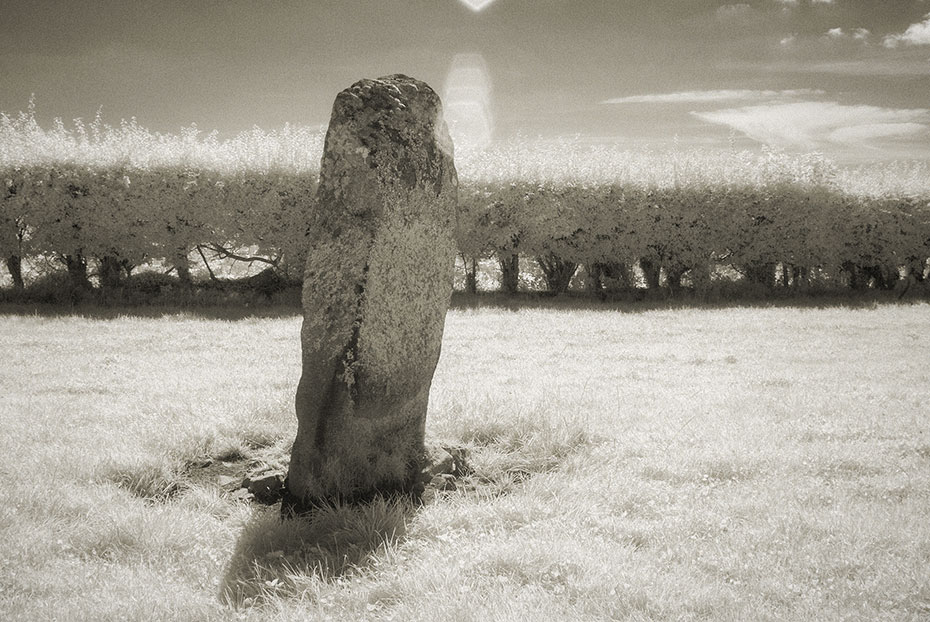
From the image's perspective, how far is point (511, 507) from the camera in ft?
13.2

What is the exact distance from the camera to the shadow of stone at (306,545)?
3229 mm

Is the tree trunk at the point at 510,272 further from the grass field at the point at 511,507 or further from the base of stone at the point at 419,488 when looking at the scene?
the base of stone at the point at 419,488

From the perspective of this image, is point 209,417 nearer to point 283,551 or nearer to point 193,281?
point 283,551

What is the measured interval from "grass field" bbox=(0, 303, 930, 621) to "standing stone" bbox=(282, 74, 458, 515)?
390 mm

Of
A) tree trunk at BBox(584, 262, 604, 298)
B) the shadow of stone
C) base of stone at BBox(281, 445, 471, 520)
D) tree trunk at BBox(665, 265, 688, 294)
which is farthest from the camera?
tree trunk at BBox(665, 265, 688, 294)

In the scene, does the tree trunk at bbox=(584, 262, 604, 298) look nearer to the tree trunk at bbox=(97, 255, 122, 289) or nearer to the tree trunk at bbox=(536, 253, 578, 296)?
the tree trunk at bbox=(536, 253, 578, 296)

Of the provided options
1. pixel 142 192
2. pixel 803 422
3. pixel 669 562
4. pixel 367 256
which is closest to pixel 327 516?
pixel 367 256

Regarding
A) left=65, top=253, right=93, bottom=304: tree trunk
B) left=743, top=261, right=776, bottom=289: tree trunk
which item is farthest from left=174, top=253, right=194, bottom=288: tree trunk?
left=743, top=261, right=776, bottom=289: tree trunk

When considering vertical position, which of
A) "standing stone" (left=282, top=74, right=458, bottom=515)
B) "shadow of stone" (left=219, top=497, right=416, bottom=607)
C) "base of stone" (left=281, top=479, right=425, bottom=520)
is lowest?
"shadow of stone" (left=219, top=497, right=416, bottom=607)

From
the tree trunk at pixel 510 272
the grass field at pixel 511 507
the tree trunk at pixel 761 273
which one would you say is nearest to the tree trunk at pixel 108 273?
the grass field at pixel 511 507

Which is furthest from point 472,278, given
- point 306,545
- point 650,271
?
point 306,545

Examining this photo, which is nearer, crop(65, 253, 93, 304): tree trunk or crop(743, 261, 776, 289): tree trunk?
crop(65, 253, 93, 304): tree trunk

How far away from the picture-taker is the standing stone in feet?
13.0

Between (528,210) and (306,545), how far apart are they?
546 inches
